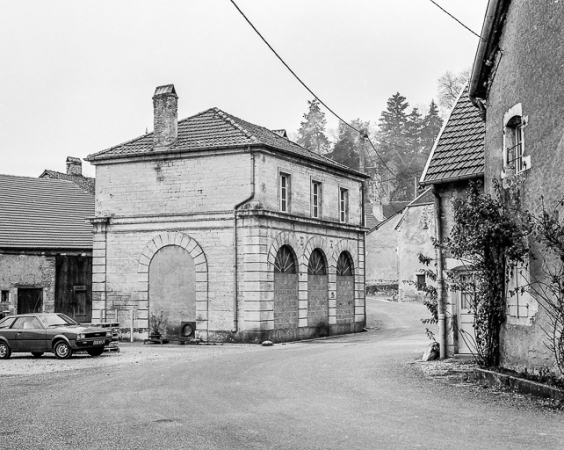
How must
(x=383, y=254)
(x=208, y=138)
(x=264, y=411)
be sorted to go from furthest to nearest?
(x=383, y=254) < (x=208, y=138) < (x=264, y=411)

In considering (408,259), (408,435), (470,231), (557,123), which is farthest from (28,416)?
(408,259)

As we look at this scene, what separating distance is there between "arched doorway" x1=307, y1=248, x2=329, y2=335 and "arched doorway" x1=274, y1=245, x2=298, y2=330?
1.31 metres

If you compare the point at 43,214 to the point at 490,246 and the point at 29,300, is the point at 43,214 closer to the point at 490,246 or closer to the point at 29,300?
the point at 29,300

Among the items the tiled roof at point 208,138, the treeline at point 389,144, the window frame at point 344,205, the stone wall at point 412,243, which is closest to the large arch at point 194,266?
the tiled roof at point 208,138

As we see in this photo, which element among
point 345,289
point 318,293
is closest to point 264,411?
point 318,293

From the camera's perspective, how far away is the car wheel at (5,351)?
24375 millimetres

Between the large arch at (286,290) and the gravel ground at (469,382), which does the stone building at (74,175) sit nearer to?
the large arch at (286,290)

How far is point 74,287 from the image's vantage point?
38.8m

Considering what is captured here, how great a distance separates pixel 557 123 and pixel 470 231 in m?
2.79

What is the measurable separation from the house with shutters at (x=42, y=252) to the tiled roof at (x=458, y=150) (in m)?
22.9

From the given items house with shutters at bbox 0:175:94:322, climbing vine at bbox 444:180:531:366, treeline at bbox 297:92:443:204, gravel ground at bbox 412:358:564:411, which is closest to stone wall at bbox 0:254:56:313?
house with shutters at bbox 0:175:94:322

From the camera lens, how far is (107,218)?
3306cm

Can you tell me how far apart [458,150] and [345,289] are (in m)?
17.5

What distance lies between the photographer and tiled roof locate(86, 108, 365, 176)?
30938 millimetres
